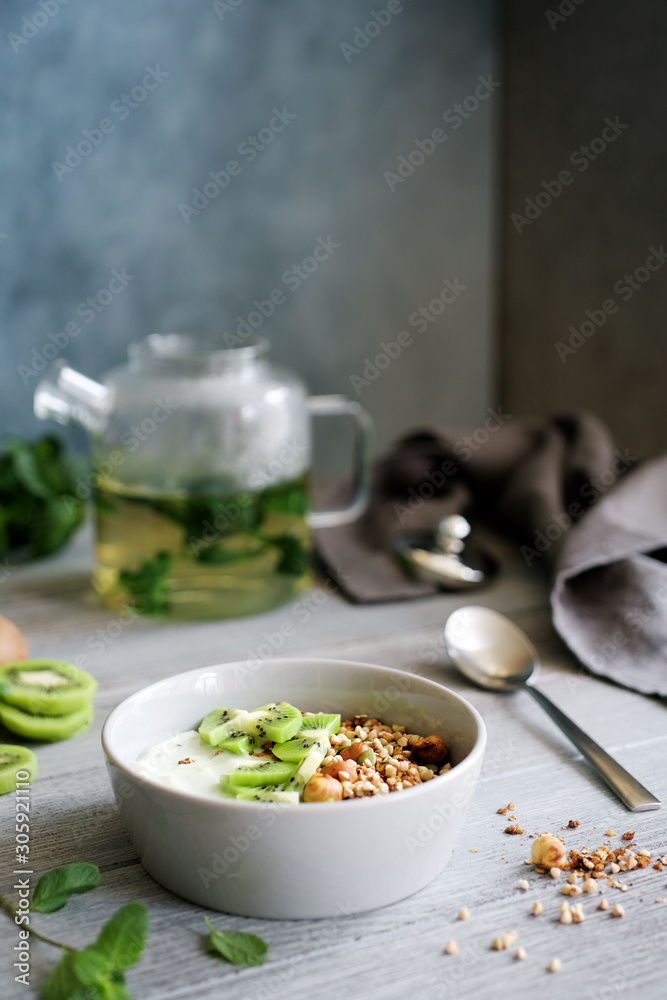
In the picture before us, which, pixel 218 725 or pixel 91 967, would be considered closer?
pixel 91 967

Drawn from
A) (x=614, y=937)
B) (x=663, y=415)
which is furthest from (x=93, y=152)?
(x=614, y=937)

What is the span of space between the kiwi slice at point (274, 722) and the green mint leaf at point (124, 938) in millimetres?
136

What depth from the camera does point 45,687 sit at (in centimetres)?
76

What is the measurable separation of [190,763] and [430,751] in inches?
6.0

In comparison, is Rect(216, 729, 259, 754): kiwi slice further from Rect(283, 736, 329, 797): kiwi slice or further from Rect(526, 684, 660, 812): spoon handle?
Rect(526, 684, 660, 812): spoon handle

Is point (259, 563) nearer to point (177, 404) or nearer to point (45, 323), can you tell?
point (177, 404)

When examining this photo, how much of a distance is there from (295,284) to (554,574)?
0.76 m

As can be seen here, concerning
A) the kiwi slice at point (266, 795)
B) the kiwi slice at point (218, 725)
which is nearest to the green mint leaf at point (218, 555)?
the kiwi slice at point (218, 725)

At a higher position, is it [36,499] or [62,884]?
[62,884]

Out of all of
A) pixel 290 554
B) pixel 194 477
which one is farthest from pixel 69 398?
pixel 290 554

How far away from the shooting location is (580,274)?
1.46 meters

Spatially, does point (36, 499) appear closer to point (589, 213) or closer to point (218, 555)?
point (218, 555)

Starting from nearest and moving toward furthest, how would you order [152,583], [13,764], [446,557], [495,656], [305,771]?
[305,771] < [13,764] < [495,656] < [152,583] < [446,557]

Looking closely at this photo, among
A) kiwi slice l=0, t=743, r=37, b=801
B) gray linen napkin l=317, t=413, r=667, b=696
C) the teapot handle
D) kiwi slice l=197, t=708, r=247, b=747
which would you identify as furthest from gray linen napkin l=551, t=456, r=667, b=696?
kiwi slice l=0, t=743, r=37, b=801
